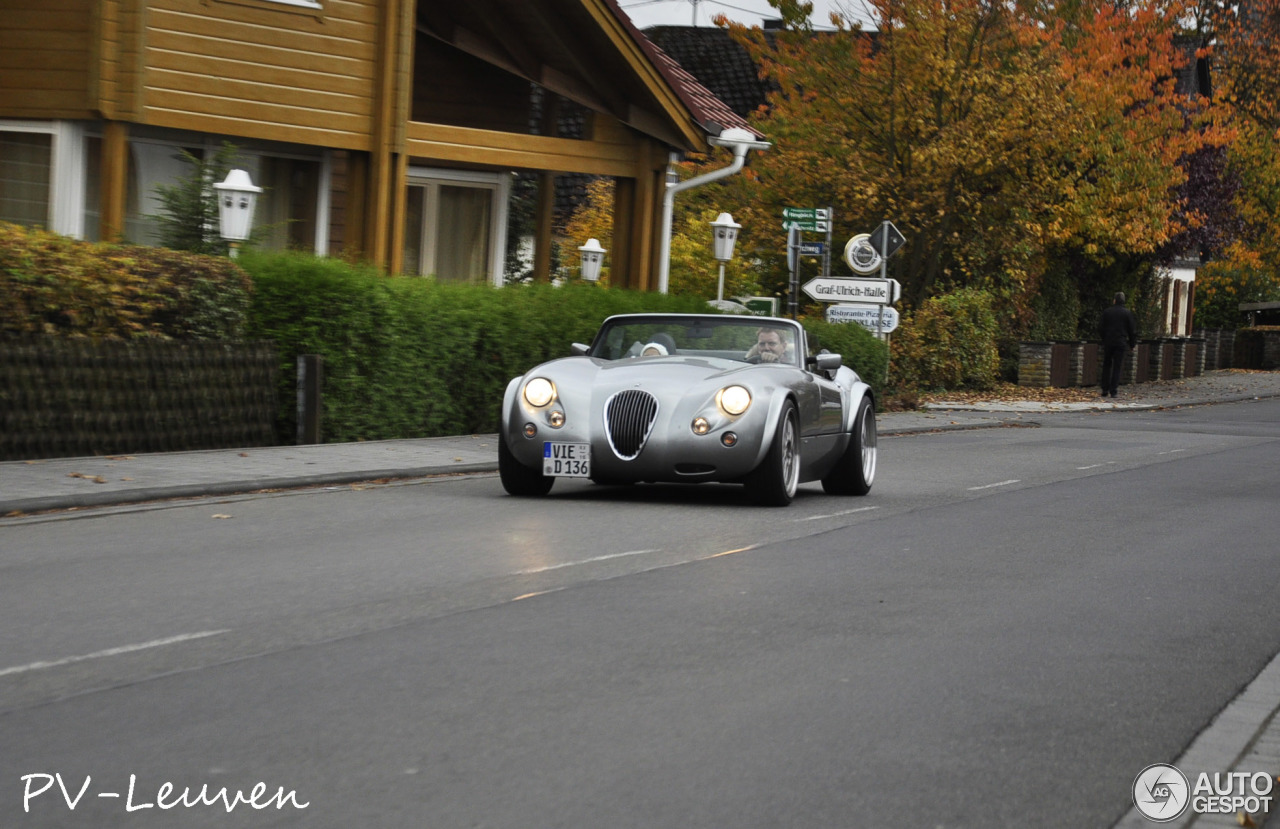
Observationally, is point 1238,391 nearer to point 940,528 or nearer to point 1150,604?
point 940,528

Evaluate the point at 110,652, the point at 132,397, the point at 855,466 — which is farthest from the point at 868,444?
the point at 110,652

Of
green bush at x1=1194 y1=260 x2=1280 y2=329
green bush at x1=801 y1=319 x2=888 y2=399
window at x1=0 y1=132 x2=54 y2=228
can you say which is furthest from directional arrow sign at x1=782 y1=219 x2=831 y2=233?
green bush at x1=1194 y1=260 x2=1280 y2=329

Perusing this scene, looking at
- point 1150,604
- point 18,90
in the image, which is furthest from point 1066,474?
point 18,90

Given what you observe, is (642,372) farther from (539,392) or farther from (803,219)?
(803,219)

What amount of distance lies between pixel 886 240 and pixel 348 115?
30.5 feet

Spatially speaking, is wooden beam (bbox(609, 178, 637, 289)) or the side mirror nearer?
the side mirror

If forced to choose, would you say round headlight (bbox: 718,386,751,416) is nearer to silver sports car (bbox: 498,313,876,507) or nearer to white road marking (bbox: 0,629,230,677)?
silver sports car (bbox: 498,313,876,507)

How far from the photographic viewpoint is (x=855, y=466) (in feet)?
44.0

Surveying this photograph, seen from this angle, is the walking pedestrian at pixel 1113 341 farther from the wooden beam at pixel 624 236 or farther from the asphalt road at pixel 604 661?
the asphalt road at pixel 604 661

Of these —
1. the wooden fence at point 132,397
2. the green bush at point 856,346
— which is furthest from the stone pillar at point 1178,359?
the wooden fence at point 132,397

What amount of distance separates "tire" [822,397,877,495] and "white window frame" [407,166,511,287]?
11967 millimetres

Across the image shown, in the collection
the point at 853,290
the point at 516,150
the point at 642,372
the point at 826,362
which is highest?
the point at 516,150

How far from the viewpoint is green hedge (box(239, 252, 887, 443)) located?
15016 mm

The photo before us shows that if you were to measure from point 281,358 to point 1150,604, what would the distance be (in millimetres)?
8601
